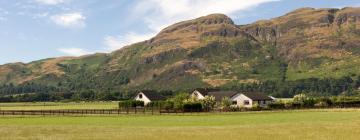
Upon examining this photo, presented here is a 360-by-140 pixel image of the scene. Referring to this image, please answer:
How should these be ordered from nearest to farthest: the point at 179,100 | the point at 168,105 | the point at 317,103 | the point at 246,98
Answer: the point at 168,105, the point at 179,100, the point at 317,103, the point at 246,98

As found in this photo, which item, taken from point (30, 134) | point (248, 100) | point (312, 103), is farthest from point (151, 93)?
point (30, 134)

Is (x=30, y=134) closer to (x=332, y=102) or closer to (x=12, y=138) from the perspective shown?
(x=12, y=138)

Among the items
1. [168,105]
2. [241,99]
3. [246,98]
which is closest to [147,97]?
[241,99]

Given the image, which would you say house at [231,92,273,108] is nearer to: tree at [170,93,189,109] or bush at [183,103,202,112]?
tree at [170,93,189,109]

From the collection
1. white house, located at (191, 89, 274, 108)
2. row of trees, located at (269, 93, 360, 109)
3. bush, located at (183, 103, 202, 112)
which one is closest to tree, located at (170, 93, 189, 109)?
bush, located at (183, 103, 202, 112)

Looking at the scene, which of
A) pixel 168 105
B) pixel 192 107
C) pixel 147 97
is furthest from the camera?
pixel 147 97

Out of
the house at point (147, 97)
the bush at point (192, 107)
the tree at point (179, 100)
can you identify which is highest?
the house at point (147, 97)

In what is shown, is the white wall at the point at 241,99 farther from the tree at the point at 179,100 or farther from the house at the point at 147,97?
the tree at the point at 179,100

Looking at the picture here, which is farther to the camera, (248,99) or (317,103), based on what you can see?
(248,99)

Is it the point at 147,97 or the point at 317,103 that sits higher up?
the point at 147,97

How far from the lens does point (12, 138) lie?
3834 centimetres

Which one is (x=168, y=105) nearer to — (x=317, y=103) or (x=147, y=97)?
(x=317, y=103)

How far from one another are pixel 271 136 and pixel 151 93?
12844 cm

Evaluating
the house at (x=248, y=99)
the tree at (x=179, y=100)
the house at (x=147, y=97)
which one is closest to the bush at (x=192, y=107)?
the tree at (x=179, y=100)
